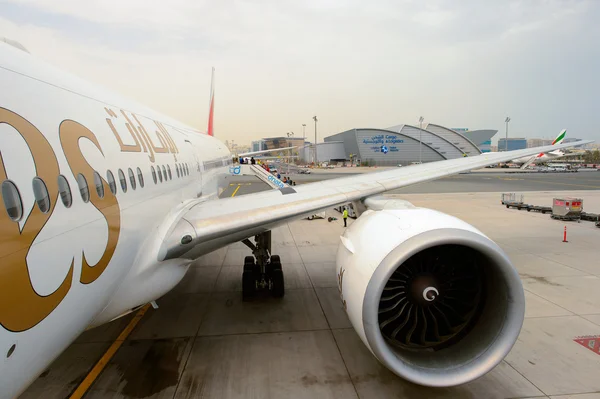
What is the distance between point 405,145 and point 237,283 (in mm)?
100607

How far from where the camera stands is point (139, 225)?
438 cm

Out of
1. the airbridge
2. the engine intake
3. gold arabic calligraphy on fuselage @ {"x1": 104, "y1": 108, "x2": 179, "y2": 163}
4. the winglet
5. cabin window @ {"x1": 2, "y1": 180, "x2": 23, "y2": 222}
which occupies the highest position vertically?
the winglet

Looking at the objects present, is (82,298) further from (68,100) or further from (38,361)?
(68,100)

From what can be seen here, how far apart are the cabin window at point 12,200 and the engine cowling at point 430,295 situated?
10.2 feet

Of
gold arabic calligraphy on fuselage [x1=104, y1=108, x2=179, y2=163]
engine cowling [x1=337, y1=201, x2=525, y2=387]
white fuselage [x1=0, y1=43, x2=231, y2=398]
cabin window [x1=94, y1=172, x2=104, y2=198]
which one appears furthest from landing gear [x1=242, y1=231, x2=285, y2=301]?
→ cabin window [x1=94, y1=172, x2=104, y2=198]

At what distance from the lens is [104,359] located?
573 cm

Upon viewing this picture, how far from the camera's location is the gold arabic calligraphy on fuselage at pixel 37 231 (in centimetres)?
230

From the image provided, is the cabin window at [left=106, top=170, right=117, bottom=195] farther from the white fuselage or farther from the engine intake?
the engine intake

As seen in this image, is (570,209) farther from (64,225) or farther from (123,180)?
(64,225)

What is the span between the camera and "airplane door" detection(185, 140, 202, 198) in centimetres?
837

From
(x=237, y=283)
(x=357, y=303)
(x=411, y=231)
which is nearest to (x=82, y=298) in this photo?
(x=357, y=303)

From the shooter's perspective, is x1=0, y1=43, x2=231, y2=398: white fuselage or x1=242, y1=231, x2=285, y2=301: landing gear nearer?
x1=0, y1=43, x2=231, y2=398: white fuselage

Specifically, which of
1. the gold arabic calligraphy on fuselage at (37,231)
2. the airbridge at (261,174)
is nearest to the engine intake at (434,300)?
the gold arabic calligraphy on fuselage at (37,231)

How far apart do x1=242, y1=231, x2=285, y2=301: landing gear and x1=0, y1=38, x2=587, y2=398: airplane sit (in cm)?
182
